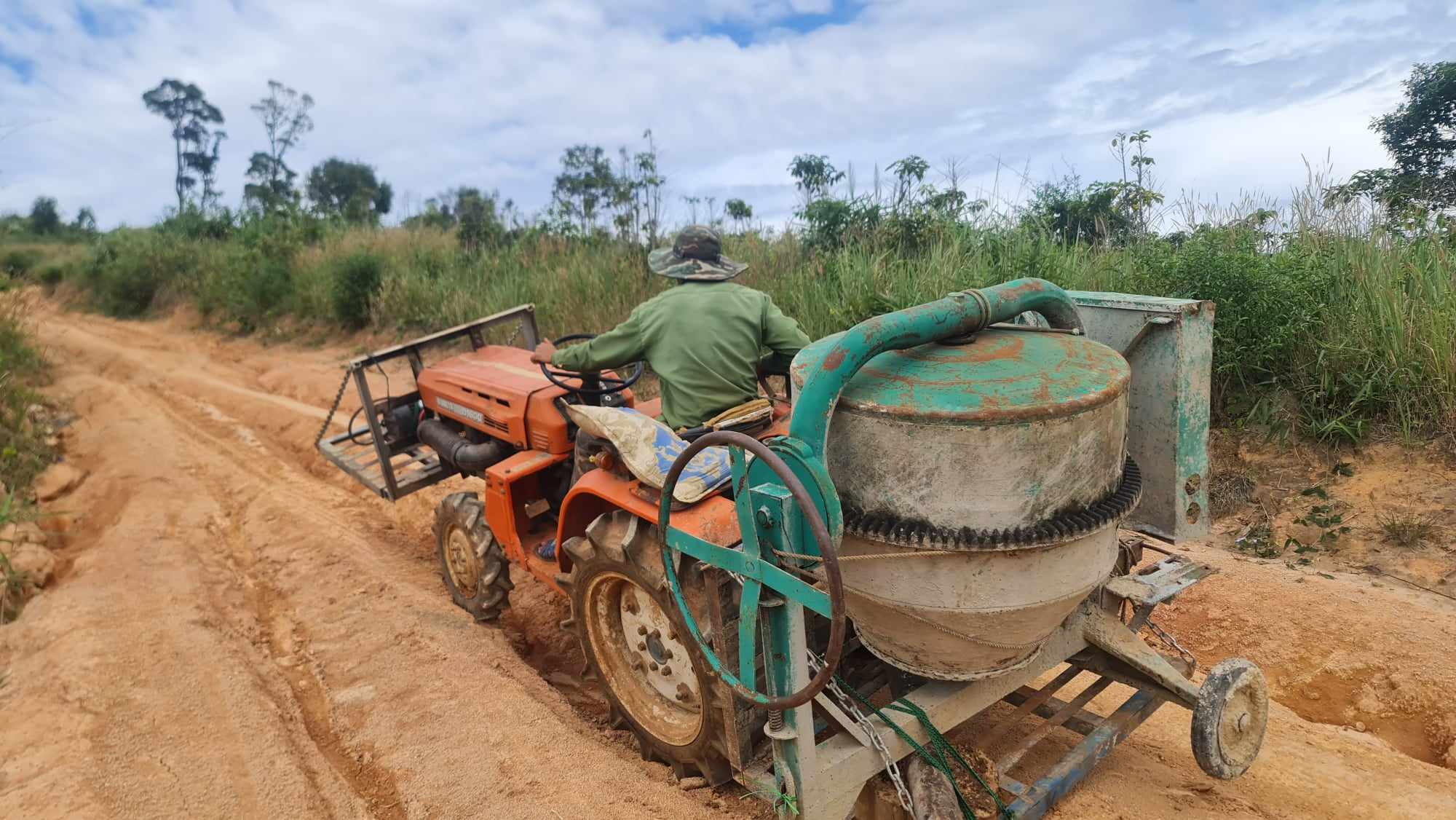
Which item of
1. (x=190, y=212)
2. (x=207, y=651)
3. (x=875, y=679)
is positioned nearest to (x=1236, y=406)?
(x=875, y=679)

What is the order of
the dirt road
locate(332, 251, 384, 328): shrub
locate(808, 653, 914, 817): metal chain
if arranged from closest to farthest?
locate(808, 653, 914, 817): metal chain → the dirt road → locate(332, 251, 384, 328): shrub

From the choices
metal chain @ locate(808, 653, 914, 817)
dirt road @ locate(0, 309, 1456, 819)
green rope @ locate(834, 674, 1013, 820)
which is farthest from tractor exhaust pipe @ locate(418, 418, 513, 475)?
green rope @ locate(834, 674, 1013, 820)

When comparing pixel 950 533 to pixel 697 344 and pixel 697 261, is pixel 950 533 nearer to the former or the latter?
pixel 697 344

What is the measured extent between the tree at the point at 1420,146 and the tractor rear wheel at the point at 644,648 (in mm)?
5801

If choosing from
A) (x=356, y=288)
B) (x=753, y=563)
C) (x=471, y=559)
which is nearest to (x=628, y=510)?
(x=753, y=563)

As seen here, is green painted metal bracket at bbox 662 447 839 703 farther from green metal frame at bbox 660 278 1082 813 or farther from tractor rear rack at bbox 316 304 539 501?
tractor rear rack at bbox 316 304 539 501

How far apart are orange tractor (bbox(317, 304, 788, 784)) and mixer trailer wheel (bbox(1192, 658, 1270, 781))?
4.43ft

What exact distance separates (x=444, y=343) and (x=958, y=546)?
9.30m

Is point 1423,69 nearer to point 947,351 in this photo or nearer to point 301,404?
point 947,351

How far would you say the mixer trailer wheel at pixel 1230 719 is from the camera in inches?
107

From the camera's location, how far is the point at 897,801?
2.63 metres

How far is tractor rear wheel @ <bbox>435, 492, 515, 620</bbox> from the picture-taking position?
431cm

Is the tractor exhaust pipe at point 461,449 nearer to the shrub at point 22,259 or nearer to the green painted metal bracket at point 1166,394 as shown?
the green painted metal bracket at point 1166,394

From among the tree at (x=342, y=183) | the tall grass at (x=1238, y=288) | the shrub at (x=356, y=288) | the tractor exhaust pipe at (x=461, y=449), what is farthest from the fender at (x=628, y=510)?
the tree at (x=342, y=183)
